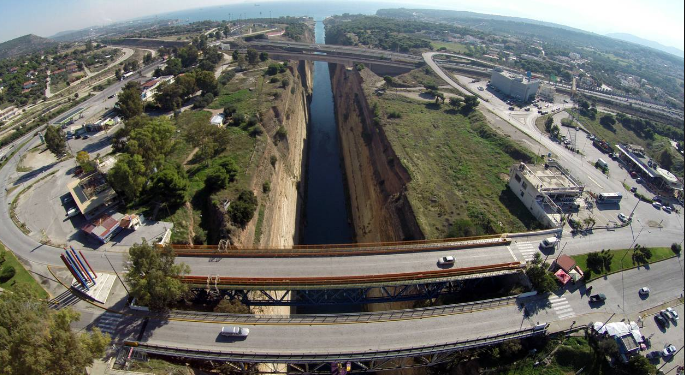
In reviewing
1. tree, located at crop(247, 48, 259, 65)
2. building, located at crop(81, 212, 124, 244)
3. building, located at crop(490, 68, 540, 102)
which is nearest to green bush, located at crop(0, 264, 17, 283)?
building, located at crop(81, 212, 124, 244)

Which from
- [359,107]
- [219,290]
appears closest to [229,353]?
[219,290]

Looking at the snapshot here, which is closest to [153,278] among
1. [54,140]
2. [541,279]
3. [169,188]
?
[169,188]

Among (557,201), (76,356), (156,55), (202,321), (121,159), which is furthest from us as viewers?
(156,55)

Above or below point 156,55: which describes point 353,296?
below

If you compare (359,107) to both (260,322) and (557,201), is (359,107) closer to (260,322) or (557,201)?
(557,201)

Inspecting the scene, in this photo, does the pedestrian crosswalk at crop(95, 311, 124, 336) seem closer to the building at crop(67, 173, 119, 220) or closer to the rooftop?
the building at crop(67, 173, 119, 220)
